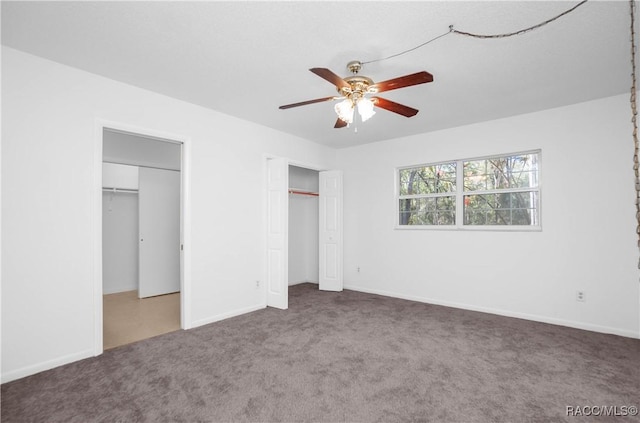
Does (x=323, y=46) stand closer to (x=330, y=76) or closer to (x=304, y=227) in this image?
(x=330, y=76)

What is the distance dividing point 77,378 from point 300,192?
381 cm

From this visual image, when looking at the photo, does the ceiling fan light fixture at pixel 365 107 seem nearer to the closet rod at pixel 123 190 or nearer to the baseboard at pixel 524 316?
the baseboard at pixel 524 316

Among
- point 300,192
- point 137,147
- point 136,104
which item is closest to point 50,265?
point 136,104

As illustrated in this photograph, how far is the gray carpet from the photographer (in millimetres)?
1988

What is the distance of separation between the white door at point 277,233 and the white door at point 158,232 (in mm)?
1925

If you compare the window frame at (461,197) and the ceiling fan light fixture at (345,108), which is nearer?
the ceiling fan light fixture at (345,108)

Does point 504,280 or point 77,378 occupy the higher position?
point 504,280

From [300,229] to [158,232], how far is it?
2478mm

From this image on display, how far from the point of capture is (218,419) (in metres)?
1.91

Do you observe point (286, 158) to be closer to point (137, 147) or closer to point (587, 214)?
point (137, 147)

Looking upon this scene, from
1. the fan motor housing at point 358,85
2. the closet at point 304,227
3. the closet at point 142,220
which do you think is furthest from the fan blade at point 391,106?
the closet at point 142,220

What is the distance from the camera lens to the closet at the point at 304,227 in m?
5.95

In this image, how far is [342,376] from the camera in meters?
2.42

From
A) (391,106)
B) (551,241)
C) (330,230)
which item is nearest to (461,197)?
(551,241)
